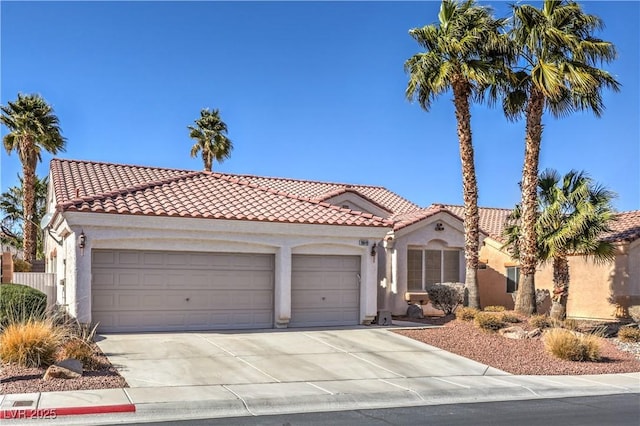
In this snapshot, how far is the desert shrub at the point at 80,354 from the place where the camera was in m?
12.2

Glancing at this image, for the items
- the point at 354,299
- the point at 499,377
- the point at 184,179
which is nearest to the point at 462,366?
the point at 499,377

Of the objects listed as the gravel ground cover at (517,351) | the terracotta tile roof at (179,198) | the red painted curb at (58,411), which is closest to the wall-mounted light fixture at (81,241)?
the terracotta tile roof at (179,198)

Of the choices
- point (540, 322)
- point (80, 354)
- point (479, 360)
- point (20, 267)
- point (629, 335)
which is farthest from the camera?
point (20, 267)

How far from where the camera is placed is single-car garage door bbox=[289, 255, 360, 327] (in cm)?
1947

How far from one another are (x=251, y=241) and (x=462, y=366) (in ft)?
22.5

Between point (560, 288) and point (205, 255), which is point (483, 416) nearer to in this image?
point (205, 255)

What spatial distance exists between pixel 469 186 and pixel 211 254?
889 centimetres

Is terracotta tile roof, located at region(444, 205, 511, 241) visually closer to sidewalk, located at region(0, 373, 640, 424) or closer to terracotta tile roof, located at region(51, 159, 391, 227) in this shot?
terracotta tile roof, located at region(51, 159, 391, 227)

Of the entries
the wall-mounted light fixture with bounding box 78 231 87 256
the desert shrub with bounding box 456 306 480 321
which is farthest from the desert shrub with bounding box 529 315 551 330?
the wall-mounted light fixture with bounding box 78 231 87 256

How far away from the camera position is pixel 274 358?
14.4 metres

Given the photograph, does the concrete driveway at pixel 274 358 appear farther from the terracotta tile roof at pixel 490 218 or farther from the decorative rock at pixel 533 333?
the terracotta tile roof at pixel 490 218

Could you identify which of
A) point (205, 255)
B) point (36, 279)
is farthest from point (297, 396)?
point (36, 279)

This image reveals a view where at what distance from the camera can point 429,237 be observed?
24500 mm

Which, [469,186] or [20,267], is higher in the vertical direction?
[469,186]
